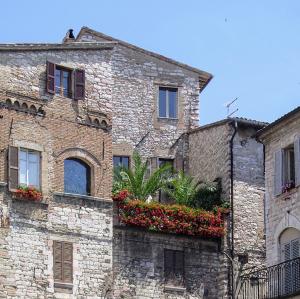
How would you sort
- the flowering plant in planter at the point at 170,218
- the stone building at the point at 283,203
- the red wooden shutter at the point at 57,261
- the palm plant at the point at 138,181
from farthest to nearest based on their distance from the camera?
1. the palm plant at the point at 138,181
2. the flowering plant in planter at the point at 170,218
3. the red wooden shutter at the point at 57,261
4. the stone building at the point at 283,203

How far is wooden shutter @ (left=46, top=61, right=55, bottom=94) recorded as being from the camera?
41.0 meters

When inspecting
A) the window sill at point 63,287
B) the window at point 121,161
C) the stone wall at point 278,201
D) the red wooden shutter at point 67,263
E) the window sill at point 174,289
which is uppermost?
the window at point 121,161

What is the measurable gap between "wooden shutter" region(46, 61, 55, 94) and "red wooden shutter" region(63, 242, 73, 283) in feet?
17.5

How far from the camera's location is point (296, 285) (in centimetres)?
3616

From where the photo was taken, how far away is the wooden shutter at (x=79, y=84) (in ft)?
137

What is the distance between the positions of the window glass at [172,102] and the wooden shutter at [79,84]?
7.77 m

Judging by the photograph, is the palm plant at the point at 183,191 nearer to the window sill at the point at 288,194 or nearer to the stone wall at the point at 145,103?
the stone wall at the point at 145,103

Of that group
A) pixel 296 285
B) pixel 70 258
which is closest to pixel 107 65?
pixel 70 258

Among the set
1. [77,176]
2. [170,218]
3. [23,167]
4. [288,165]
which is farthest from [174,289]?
[23,167]

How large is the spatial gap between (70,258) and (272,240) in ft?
22.5

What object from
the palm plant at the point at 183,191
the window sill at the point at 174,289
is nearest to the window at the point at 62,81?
the palm plant at the point at 183,191

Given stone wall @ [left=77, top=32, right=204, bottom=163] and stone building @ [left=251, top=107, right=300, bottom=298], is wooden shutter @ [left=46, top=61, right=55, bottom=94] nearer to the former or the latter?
stone wall @ [left=77, top=32, right=204, bottom=163]

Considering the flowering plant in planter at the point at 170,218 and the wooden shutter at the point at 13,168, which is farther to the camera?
the flowering plant in planter at the point at 170,218

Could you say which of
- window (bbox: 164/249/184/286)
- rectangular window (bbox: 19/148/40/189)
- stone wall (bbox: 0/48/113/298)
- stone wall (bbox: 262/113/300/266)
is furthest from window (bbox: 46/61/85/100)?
stone wall (bbox: 262/113/300/266)
